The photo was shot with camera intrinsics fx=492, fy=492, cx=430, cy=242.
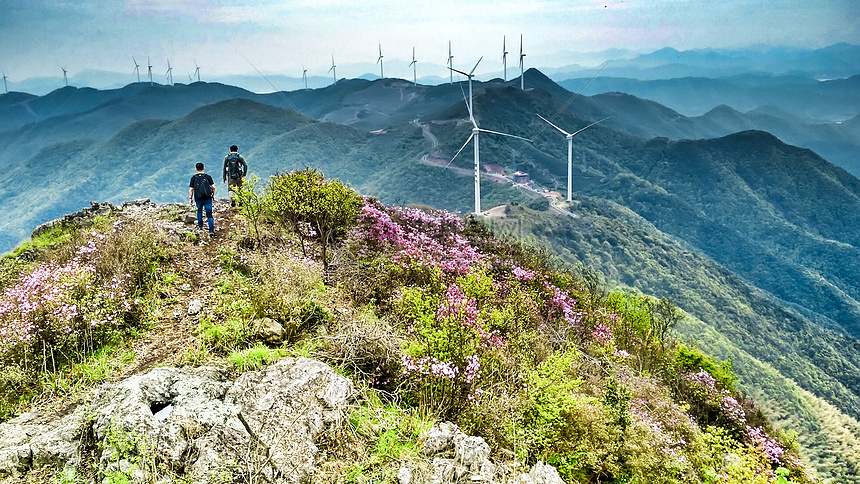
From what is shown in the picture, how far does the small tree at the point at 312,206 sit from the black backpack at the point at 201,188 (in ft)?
5.14

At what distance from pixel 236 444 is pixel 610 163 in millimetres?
176309

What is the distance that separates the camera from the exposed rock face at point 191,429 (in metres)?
4.82

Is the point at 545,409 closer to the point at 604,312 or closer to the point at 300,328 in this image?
the point at 300,328

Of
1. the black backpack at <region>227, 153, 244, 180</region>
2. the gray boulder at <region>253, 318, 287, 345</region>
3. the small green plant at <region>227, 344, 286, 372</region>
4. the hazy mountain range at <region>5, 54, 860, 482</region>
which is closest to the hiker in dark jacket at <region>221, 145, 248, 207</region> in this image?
the black backpack at <region>227, 153, 244, 180</region>

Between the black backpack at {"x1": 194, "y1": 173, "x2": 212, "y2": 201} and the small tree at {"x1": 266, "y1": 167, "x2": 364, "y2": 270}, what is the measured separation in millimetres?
1566

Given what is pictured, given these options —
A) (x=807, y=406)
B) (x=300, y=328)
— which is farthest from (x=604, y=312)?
(x=807, y=406)

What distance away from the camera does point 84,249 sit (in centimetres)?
1008

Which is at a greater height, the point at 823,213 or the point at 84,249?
the point at 84,249

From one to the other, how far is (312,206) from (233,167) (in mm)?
4308

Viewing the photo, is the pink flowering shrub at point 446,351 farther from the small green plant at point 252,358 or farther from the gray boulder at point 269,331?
the gray boulder at point 269,331

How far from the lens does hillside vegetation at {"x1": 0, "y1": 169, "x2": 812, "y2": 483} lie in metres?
6.78

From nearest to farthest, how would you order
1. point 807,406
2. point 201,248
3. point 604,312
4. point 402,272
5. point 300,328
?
point 300,328 → point 402,272 → point 201,248 → point 604,312 → point 807,406

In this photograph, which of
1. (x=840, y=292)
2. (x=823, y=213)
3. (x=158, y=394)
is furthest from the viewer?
(x=823, y=213)

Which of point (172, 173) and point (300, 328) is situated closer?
point (300, 328)
